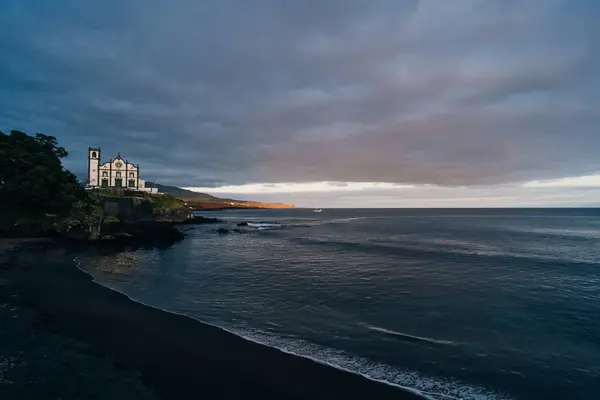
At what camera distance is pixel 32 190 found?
4047 centimetres

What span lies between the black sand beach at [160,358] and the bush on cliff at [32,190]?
32.1 metres

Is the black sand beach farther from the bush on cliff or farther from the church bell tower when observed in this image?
the church bell tower

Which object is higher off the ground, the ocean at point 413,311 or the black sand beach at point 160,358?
the black sand beach at point 160,358

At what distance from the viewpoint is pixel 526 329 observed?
1444 centimetres

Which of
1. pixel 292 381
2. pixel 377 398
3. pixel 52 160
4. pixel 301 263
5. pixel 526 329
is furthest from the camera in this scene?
pixel 52 160

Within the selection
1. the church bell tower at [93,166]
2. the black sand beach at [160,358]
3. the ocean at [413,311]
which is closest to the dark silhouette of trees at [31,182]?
the ocean at [413,311]

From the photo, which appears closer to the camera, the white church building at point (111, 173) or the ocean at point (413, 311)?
the ocean at point (413, 311)

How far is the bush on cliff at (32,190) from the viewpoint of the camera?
132 feet

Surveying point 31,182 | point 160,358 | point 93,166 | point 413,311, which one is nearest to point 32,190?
point 31,182

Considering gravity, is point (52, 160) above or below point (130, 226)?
above

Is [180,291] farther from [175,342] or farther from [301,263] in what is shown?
[301,263]

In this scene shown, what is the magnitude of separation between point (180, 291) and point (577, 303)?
75.1 feet

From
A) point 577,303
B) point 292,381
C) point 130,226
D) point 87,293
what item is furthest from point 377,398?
point 130,226

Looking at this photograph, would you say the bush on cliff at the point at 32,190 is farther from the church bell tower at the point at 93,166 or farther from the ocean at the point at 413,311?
the church bell tower at the point at 93,166
